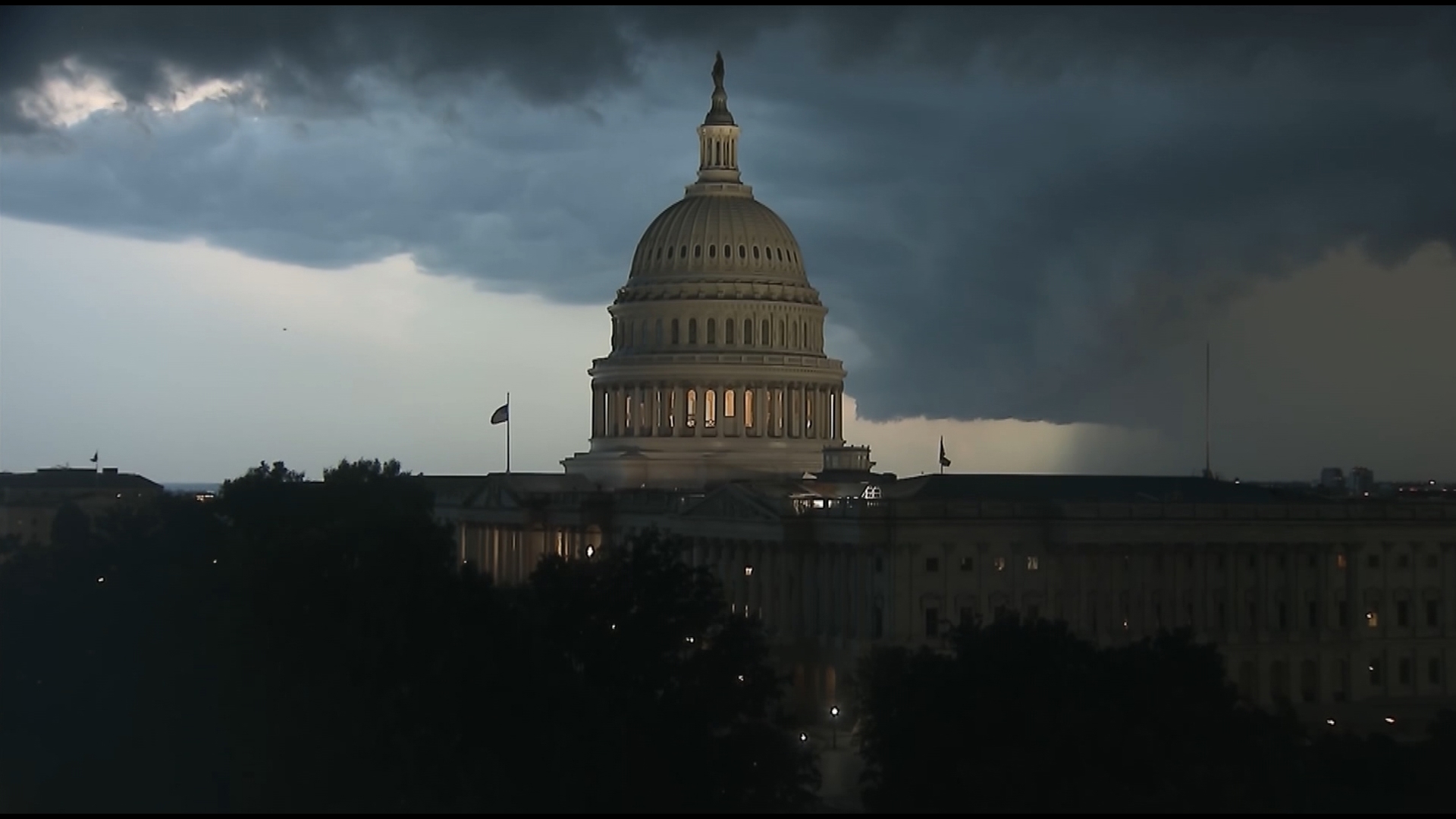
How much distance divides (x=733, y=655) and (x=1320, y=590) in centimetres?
5604

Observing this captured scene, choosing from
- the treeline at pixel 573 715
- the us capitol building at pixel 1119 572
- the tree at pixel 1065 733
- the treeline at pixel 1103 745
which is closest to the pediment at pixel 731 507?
the us capitol building at pixel 1119 572

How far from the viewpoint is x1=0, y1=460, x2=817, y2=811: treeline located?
98812 millimetres

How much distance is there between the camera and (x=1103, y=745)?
93.5 meters

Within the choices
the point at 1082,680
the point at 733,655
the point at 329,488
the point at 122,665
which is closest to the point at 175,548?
the point at 329,488

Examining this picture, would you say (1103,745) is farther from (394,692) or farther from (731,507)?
(731,507)

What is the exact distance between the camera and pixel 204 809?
9844 cm

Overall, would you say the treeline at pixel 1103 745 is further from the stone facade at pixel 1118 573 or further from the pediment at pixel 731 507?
the pediment at pixel 731 507

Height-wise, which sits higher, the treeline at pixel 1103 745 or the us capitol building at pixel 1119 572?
the us capitol building at pixel 1119 572

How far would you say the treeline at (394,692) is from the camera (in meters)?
98.8

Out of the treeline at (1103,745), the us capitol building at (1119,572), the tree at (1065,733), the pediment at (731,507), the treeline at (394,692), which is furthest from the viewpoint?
the pediment at (731,507)

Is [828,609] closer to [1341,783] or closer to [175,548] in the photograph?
[175,548]

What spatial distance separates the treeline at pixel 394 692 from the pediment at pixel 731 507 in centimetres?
2138

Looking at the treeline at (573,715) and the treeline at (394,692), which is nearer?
the treeline at (573,715)

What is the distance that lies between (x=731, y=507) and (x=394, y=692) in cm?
5571
